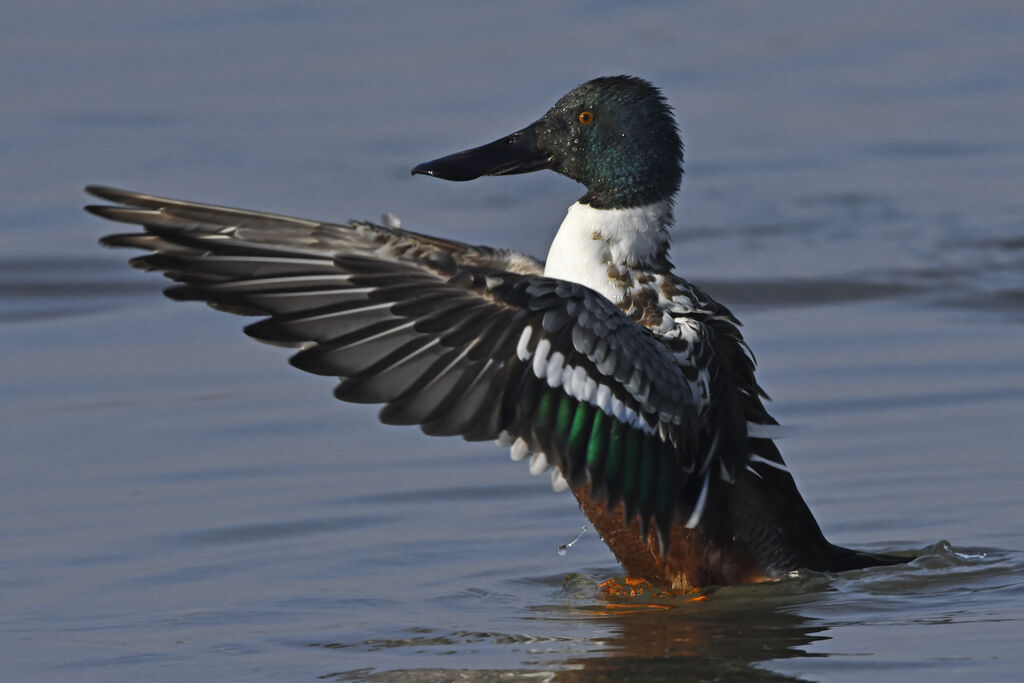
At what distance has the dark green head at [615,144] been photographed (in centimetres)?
583

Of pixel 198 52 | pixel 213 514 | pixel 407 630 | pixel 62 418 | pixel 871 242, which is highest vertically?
pixel 198 52

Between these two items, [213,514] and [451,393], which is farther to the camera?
[213,514]

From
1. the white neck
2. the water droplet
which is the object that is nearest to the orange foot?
the water droplet

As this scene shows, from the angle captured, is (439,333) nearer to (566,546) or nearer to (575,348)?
(575,348)

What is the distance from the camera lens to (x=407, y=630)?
5277mm

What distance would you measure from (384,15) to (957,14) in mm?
4257

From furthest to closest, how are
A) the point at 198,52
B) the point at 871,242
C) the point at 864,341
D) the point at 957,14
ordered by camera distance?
1. the point at 957,14
2. the point at 198,52
3. the point at 871,242
4. the point at 864,341

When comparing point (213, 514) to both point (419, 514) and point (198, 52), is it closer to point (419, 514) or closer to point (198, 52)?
point (419, 514)

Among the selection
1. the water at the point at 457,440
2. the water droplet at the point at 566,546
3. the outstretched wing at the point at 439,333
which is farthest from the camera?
the water droplet at the point at 566,546

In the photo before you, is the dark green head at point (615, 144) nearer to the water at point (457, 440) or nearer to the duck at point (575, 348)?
the duck at point (575, 348)

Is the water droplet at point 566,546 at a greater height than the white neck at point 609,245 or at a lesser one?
lesser

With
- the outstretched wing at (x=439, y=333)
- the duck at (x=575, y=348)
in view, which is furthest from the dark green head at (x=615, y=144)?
the outstretched wing at (x=439, y=333)

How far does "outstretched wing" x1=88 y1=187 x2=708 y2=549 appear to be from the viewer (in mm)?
4809

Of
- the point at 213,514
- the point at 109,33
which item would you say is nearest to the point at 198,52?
the point at 109,33
